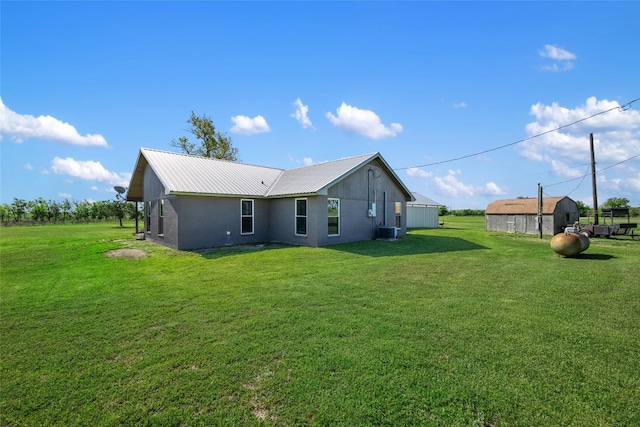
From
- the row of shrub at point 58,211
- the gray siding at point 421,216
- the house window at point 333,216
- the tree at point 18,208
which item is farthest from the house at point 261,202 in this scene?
the tree at point 18,208

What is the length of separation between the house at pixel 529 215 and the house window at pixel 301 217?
56.2ft

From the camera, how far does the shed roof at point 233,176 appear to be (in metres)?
13.2

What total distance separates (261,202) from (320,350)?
12353 millimetres

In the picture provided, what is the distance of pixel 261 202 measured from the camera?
1548 cm

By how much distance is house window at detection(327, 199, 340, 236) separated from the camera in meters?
13.9

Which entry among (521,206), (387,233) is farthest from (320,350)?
(521,206)

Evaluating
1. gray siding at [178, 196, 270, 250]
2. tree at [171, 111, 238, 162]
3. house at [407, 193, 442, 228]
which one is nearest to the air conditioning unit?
gray siding at [178, 196, 270, 250]

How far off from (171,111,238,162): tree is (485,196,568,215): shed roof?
87.9ft

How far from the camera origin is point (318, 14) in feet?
36.9

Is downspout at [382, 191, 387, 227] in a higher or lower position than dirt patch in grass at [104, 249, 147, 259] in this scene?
higher

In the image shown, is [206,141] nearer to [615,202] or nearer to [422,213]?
[422,213]

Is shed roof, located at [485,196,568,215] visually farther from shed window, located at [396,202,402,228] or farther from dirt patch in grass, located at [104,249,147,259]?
dirt patch in grass, located at [104,249,147,259]

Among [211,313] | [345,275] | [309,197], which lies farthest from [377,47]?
[211,313]

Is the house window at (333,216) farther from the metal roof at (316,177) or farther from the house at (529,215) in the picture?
the house at (529,215)
